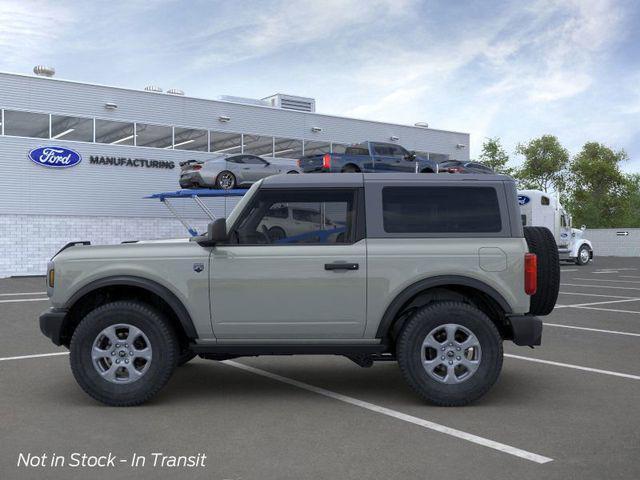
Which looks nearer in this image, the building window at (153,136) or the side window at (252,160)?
the side window at (252,160)

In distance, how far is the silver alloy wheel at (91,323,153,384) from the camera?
578cm

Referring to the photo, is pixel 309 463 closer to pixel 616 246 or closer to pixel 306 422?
pixel 306 422

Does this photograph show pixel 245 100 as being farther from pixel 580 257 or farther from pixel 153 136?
pixel 580 257

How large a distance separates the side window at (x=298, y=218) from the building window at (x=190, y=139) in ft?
83.7

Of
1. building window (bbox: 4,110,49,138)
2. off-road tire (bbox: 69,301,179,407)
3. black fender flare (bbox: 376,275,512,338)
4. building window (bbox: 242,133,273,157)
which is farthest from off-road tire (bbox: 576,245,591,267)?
off-road tire (bbox: 69,301,179,407)

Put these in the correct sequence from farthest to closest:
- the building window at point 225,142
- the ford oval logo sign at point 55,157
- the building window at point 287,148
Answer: the building window at point 287,148 < the building window at point 225,142 < the ford oval logo sign at point 55,157

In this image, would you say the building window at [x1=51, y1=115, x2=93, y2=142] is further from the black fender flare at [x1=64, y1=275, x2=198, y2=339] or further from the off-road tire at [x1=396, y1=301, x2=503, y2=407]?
the off-road tire at [x1=396, y1=301, x2=503, y2=407]

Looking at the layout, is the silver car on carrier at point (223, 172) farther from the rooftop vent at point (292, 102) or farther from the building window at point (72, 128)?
the rooftop vent at point (292, 102)

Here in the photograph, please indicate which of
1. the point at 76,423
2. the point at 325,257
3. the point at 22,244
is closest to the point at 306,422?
the point at 325,257

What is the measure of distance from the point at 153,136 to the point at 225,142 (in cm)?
351

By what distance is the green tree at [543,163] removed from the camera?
67.4 metres

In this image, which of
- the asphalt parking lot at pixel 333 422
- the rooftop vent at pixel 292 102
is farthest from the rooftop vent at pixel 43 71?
the asphalt parking lot at pixel 333 422

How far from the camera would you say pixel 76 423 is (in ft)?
17.3

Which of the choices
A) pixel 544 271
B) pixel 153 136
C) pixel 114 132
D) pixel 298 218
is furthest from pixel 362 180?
pixel 153 136
